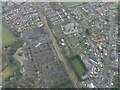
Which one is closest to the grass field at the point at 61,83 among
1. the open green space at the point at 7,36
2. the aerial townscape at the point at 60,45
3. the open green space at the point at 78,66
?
the aerial townscape at the point at 60,45

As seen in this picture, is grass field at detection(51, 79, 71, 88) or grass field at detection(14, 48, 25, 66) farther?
grass field at detection(14, 48, 25, 66)

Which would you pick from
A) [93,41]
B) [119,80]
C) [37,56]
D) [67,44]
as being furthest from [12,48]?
[119,80]

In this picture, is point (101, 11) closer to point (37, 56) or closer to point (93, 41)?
point (93, 41)

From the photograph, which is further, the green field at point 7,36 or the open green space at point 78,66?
the green field at point 7,36

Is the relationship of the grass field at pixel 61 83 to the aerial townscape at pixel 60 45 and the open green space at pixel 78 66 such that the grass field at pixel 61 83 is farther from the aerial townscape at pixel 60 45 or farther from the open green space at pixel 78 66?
the open green space at pixel 78 66

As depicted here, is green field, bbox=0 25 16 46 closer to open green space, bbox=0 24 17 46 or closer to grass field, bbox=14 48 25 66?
open green space, bbox=0 24 17 46

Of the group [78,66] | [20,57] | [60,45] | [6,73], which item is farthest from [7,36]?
[78,66]

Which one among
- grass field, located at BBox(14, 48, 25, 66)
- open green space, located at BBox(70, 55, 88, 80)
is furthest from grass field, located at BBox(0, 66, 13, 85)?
open green space, located at BBox(70, 55, 88, 80)
